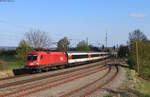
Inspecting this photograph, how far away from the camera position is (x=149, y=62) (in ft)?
195

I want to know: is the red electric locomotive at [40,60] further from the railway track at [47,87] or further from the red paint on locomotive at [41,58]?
the railway track at [47,87]

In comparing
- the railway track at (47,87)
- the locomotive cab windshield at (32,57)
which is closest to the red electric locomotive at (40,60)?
the locomotive cab windshield at (32,57)

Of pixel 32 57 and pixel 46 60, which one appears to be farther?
pixel 46 60

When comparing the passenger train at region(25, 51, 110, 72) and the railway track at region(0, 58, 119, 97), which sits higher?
the passenger train at region(25, 51, 110, 72)

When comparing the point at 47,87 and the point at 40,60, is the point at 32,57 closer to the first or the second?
the point at 40,60

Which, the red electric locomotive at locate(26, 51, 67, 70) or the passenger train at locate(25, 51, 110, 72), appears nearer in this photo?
the red electric locomotive at locate(26, 51, 67, 70)

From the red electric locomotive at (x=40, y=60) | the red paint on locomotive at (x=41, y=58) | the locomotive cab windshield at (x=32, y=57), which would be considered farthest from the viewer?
the locomotive cab windshield at (x=32, y=57)

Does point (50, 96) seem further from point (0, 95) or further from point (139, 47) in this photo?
point (139, 47)

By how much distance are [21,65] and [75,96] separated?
98.5 feet

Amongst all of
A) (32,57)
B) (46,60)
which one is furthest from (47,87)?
(46,60)

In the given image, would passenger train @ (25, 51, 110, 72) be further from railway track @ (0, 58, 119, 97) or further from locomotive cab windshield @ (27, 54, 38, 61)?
railway track @ (0, 58, 119, 97)

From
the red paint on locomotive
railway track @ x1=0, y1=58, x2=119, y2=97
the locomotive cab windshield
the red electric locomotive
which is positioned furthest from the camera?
the locomotive cab windshield

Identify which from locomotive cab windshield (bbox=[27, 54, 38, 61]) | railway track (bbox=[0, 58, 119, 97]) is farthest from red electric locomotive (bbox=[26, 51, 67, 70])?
railway track (bbox=[0, 58, 119, 97])

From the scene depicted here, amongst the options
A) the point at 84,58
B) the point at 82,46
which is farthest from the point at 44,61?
the point at 82,46
